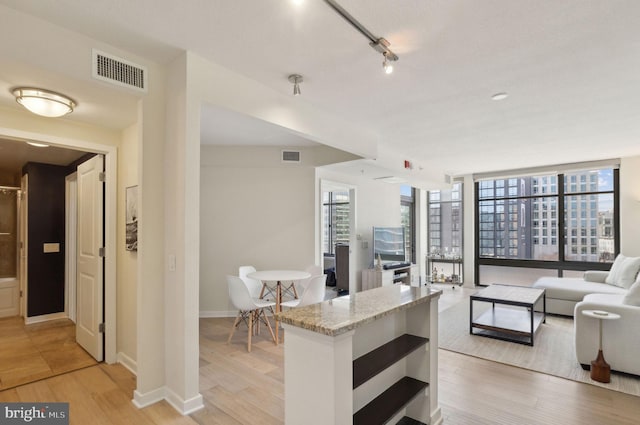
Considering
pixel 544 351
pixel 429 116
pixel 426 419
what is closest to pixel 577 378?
pixel 544 351

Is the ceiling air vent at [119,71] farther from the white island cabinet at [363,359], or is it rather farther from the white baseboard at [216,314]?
the white baseboard at [216,314]

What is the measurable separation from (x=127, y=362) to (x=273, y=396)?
5.08 feet

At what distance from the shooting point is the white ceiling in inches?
75.8

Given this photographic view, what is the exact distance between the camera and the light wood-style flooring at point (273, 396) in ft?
7.76

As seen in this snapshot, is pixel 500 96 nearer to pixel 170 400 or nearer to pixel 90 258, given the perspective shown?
pixel 170 400

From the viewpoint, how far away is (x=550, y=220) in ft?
22.6

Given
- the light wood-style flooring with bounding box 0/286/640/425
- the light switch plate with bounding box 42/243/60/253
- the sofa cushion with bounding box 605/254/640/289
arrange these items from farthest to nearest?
the light switch plate with bounding box 42/243/60/253, the sofa cushion with bounding box 605/254/640/289, the light wood-style flooring with bounding box 0/286/640/425

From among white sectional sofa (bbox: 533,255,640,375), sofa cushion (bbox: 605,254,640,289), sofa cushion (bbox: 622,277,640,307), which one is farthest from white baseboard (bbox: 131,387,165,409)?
sofa cushion (bbox: 605,254,640,289)

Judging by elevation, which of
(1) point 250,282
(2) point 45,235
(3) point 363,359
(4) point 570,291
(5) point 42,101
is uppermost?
(5) point 42,101

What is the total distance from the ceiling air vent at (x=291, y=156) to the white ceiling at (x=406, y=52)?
1251mm

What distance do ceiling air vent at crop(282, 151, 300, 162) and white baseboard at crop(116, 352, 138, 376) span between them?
3.31 metres

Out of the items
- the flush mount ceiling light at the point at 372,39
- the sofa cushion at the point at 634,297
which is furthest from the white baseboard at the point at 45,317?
the sofa cushion at the point at 634,297

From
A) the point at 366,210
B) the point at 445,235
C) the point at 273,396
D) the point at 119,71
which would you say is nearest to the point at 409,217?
the point at 445,235

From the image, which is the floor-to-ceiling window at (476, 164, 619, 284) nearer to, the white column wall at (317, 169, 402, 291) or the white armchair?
the white column wall at (317, 169, 402, 291)
